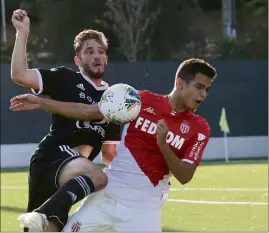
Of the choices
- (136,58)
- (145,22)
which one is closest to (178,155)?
(136,58)

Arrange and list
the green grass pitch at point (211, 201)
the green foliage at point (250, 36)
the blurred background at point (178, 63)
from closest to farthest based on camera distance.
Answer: the green grass pitch at point (211, 201), the blurred background at point (178, 63), the green foliage at point (250, 36)

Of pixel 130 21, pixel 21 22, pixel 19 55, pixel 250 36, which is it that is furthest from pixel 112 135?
pixel 250 36

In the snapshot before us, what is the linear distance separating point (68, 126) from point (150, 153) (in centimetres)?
85

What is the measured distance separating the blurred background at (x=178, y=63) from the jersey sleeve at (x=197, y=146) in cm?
666

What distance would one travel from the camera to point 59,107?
8023 mm

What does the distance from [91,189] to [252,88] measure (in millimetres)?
21266

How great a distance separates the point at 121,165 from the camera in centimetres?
813

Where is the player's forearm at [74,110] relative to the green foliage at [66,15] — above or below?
above

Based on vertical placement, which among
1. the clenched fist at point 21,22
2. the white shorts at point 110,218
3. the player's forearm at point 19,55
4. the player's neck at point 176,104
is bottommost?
the white shorts at point 110,218

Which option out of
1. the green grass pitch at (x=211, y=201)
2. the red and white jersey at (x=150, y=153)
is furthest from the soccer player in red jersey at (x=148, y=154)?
the green grass pitch at (x=211, y=201)

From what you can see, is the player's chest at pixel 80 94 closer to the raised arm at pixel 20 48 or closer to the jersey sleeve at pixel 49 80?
the jersey sleeve at pixel 49 80

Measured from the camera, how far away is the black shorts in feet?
27.1

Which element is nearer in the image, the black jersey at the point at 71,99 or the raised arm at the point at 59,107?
the raised arm at the point at 59,107

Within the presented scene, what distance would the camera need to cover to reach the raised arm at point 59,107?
26.1 feet
